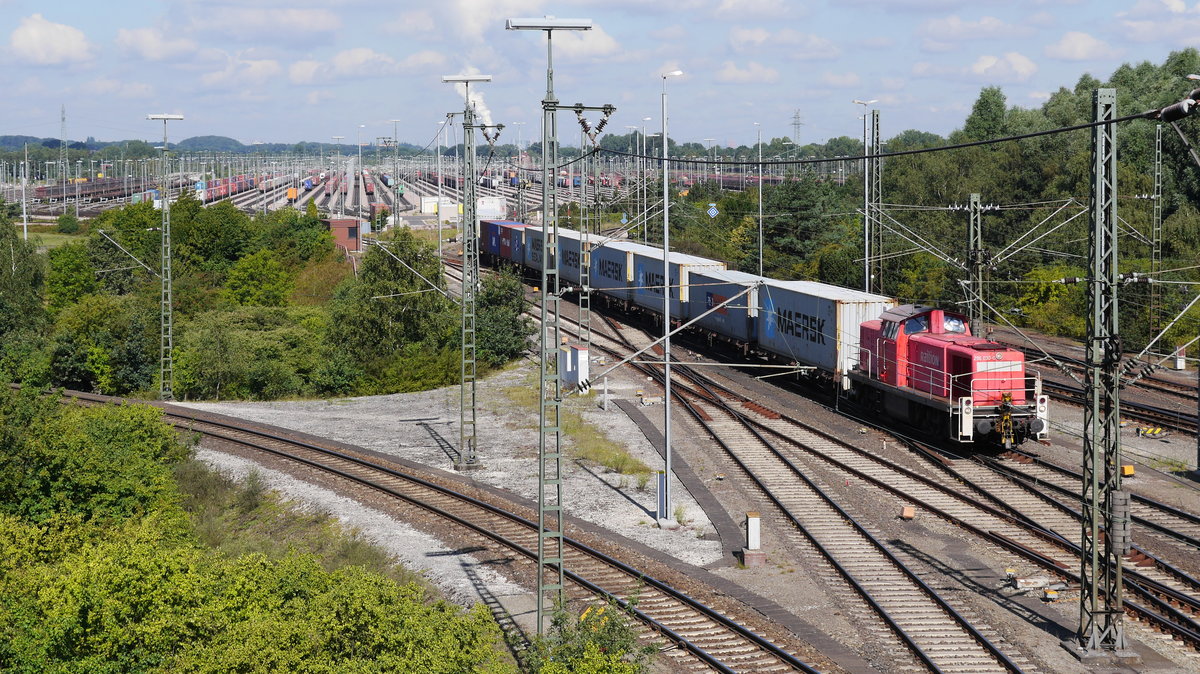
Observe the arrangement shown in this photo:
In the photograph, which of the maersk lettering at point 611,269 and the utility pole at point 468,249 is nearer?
the utility pole at point 468,249

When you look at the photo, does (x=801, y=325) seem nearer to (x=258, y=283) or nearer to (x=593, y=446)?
(x=593, y=446)

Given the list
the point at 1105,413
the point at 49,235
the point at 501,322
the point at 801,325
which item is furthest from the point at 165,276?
the point at 49,235

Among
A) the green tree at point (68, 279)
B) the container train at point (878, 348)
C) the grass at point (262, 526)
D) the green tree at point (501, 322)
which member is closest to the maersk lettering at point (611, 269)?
the container train at point (878, 348)

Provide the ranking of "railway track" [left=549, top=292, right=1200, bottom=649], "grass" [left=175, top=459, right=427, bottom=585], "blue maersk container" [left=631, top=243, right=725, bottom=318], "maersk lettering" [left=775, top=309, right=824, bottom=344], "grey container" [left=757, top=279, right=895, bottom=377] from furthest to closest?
"blue maersk container" [left=631, top=243, right=725, bottom=318] < "maersk lettering" [left=775, top=309, right=824, bottom=344] < "grey container" [left=757, top=279, right=895, bottom=377] < "grass" [left=175, top=459, right=427, bottom=585] < "railway track" [left=549, top=292, right=1200, bottom=649]

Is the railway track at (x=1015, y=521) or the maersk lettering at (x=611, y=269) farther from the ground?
the maersk lettering at (x=611, y=269)

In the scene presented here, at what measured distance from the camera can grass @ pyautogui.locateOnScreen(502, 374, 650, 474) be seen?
29.3 metres

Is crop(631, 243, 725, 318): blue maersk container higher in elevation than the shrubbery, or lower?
higher

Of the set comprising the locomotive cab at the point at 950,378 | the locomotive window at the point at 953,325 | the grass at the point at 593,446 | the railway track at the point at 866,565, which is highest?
the locomotive window at the point at 953,325

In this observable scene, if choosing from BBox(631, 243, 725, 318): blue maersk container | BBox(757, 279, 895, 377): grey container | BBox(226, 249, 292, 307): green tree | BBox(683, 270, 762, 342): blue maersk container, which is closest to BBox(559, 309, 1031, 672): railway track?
BBox(757, 279, 895, 377): grey container

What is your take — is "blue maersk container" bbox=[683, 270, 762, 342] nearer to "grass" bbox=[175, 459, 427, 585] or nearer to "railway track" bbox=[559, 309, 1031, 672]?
"railway track" bbox=[559, 309, 1031, 672]

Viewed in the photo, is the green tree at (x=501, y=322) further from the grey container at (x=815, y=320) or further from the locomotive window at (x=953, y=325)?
the locomotive window at (x=953, y=325)

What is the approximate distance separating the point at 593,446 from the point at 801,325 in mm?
9550

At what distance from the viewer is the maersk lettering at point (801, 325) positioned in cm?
3588

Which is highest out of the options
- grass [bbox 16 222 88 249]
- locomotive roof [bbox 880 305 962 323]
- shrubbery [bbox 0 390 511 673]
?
grass [bbox 16 222 88 249]
